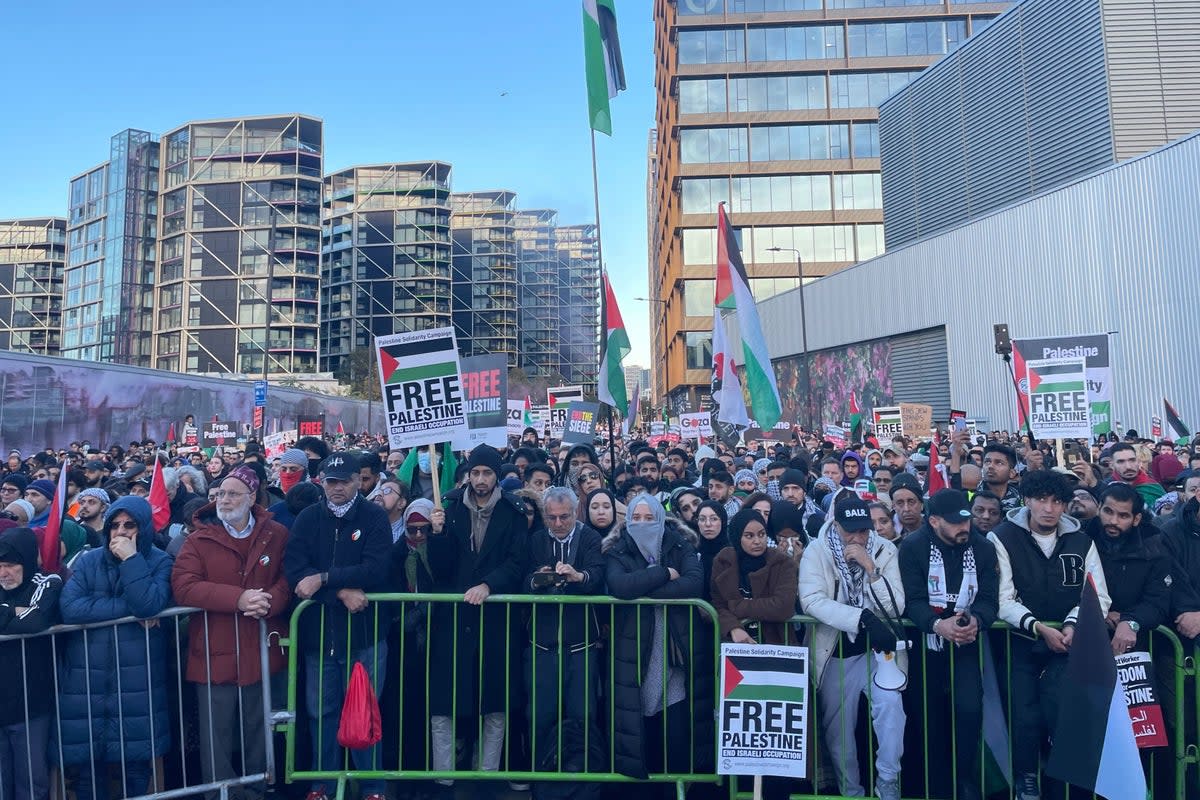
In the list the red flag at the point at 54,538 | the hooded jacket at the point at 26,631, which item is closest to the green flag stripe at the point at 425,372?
the red flag at the point at 54,538

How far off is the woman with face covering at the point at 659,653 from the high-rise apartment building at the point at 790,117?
47.1m

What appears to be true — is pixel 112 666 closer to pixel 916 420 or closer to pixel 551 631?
pixel 551 631

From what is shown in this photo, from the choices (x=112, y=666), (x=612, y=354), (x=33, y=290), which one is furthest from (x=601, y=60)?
(x=33, y=290)

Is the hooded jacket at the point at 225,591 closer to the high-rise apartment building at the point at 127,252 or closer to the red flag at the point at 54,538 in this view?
the red flag at the point at 54,538

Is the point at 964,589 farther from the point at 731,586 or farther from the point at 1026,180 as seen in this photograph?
the point at 1026,180

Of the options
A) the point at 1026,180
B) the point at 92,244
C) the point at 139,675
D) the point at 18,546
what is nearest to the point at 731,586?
the point at 139,675

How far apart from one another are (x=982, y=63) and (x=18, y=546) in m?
35.6

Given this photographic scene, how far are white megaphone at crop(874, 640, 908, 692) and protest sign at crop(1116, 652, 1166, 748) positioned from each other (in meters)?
1.10

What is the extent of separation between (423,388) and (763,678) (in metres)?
3.37

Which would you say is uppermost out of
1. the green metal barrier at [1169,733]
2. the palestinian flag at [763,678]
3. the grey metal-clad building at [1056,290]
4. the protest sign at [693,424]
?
the grey metal-clad building at [1056,290]

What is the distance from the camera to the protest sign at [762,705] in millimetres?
4309

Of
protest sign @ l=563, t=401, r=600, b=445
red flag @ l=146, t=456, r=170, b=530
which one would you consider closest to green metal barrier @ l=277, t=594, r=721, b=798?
red flag @ l=146, t=456, r=170, b=530

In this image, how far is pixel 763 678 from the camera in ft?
14.3

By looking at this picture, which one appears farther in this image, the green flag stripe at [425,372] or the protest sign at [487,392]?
the protest sign at [487,392]
